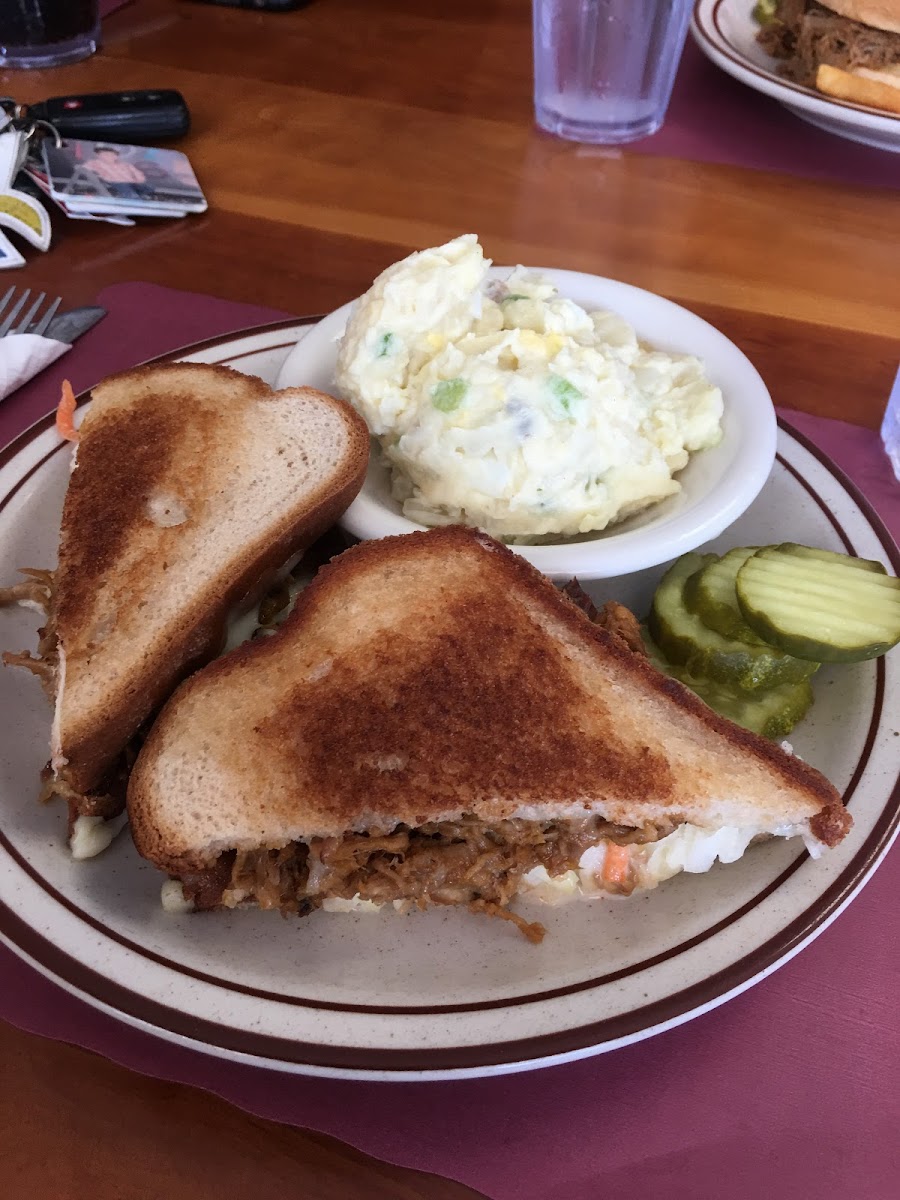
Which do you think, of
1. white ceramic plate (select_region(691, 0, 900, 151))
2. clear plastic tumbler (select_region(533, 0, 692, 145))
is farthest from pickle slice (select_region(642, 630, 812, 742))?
clear plastic tumbler (select_region(533, 0, 692, 145))

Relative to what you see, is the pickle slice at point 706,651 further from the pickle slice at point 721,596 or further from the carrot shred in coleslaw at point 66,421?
the carrot shred in coleslaw at point 66,421

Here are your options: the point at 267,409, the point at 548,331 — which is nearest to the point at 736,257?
the point at 548,331

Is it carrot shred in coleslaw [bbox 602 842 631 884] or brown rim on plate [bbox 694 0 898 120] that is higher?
brown rim on plate [bbox 694 0 898 120]

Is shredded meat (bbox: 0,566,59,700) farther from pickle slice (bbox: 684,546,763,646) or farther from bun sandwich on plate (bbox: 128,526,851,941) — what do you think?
pickle slice (bbox: 684,546,763,646)

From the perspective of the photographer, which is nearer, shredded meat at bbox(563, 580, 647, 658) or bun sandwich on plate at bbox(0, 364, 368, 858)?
bun sandwich on plate at bbox(0, 364, 368, 858)

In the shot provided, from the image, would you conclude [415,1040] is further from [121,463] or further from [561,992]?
[121,463]

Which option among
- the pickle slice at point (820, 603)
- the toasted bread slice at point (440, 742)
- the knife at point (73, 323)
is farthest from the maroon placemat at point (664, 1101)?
the knife at point (73, 323)
